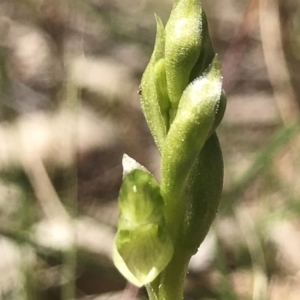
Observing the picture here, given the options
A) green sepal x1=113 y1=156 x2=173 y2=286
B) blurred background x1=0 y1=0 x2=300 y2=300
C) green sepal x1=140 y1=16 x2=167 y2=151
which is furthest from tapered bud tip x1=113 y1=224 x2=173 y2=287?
blurred background x1=0 y1=0 x2=300 y2=300

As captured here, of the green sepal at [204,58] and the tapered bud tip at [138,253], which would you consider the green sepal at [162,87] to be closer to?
the green sepal at [204,58]

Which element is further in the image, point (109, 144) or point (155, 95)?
point (109, 144)

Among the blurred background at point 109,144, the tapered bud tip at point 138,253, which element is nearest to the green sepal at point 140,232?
the tapered bud tip at point 138,253

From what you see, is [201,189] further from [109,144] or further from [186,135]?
[109,144]

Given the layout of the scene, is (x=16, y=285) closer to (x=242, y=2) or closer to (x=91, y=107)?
(x=91, y=107)

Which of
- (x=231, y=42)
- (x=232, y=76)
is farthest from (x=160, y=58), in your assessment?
(x=231, y=42)

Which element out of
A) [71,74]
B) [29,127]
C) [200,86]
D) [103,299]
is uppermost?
[200,86]

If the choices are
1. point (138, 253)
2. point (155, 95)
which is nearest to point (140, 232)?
point (138, 253)
